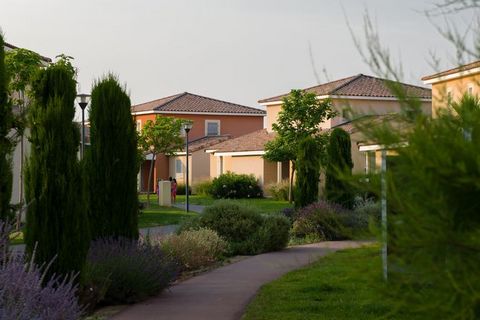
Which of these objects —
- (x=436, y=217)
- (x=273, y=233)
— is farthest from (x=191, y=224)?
(x=436, y=217)

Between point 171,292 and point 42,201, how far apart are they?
3.21 m

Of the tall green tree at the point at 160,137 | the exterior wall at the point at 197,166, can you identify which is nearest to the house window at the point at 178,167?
the exterior wall at the point at 197,166

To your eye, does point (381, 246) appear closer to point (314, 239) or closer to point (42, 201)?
point (42, 201)

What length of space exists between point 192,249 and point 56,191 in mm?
5871

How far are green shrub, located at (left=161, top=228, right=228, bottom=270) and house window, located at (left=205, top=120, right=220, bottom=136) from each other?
175 feet

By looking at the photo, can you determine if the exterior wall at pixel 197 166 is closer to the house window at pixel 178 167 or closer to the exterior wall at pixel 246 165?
the house window at pixel 178 167

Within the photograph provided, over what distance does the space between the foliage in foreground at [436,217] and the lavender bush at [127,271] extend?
8.10 m

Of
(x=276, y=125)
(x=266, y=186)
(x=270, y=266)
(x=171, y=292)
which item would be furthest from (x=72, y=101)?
(x=266, y=186)

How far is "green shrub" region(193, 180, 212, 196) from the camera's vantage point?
55.7m

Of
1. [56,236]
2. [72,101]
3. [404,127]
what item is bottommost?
[56,236]

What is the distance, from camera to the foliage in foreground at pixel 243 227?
18.7 meters

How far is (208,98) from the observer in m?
73.2

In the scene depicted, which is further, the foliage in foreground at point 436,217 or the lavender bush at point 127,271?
the lavender bush at point 127,271

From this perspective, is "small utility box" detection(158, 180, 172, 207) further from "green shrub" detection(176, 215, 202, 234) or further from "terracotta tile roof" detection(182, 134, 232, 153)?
"green shrub" detection(176, 215, 202, 234)
